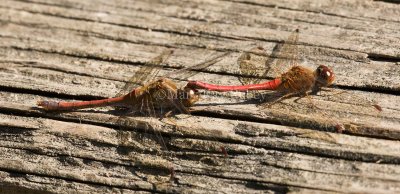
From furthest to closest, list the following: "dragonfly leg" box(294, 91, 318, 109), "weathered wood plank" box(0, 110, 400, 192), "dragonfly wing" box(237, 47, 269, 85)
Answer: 1. "dragonfly wing" box(237, 47, 269, 85)
2. "dragonfly leg" box(294, 91, 318, 109)
3. "weathered wood plank" box(0, 110, 400, 192)

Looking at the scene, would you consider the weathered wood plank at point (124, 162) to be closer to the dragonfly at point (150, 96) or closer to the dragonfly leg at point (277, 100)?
the dragonfly at point (150, 96)

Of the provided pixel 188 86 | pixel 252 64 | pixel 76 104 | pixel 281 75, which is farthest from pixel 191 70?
pixel 76 104

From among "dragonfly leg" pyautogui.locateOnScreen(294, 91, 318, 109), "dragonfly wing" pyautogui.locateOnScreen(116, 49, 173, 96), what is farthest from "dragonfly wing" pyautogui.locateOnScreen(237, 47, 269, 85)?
"dragonfly wing" pyautogui.locateOnScreen(116, 49, 173, 96)

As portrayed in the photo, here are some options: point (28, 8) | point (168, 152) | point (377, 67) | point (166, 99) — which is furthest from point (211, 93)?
point (28, 8)

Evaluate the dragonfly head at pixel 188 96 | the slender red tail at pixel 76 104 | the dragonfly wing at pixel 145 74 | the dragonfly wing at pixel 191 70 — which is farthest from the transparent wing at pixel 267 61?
the slender red tail at pixel 76 104

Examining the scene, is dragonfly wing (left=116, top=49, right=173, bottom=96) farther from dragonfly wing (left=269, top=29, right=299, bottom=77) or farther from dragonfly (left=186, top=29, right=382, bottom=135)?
dragonfly wing (left=269, top=29, right=299, bottom=77)

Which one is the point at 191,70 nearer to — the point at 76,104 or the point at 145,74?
the point at 145,74

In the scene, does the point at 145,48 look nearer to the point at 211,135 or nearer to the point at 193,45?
the point at 193,45
